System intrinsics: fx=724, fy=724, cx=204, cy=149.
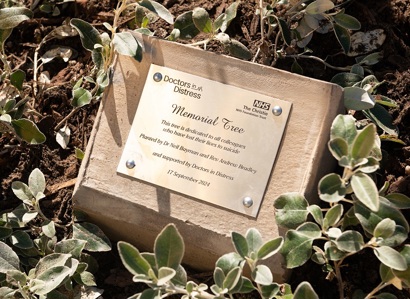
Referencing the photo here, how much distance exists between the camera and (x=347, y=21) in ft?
6.36

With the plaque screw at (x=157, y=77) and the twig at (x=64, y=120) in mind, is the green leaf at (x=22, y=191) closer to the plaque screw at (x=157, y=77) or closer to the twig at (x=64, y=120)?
the twig at (x=64, y=120)

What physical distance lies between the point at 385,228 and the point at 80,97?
88 cm

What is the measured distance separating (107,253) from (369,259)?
0.69 m

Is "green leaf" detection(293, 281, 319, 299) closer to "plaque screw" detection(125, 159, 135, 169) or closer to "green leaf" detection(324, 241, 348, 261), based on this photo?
"green leaf" detection(324, 241, 348, 261)

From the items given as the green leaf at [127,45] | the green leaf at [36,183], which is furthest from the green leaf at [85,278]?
the green leaf at [127,45]

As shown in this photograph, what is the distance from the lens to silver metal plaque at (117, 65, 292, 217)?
173cm

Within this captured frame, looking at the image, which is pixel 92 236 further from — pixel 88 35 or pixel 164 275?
pixel 88 35

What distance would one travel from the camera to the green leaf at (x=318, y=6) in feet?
6.27

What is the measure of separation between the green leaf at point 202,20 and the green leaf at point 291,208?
20.5 inches

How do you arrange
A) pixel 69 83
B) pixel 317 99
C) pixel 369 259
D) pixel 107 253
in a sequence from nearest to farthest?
pixel 317 99
pixel 369 259
pixel 107 253
pixel 69 83

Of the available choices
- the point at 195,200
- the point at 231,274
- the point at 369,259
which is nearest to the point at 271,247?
the point at 231,274

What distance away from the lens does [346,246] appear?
5.18 ft

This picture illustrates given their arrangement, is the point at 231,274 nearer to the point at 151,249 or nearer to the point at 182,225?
the point at 182,225

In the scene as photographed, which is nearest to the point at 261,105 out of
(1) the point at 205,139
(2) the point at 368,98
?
(1) the point at 205,139
